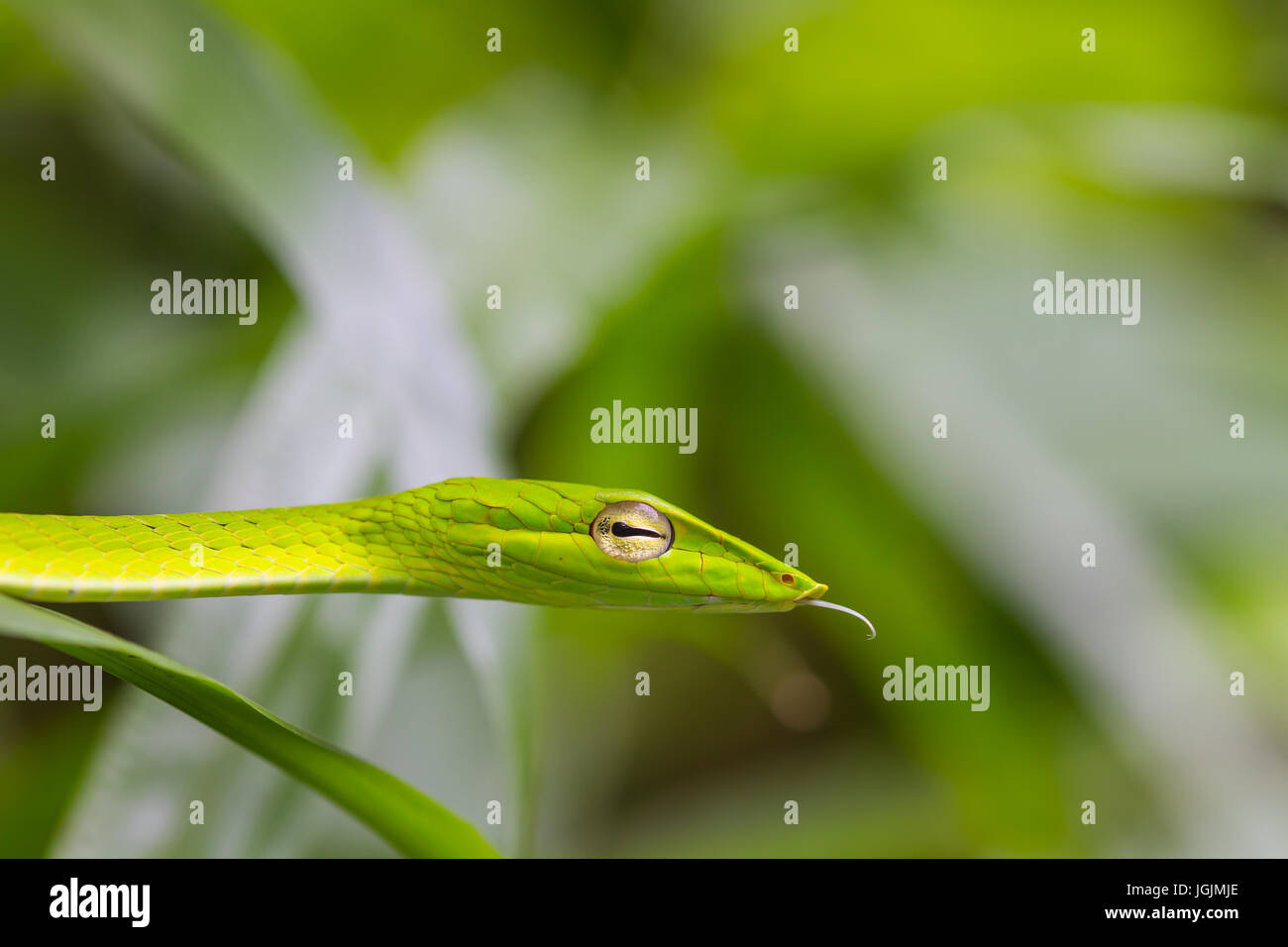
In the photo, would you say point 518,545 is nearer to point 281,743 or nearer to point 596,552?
point 596,552

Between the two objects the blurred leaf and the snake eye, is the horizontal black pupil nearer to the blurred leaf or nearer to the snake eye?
the snake eye

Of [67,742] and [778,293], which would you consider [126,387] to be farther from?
[778,293]

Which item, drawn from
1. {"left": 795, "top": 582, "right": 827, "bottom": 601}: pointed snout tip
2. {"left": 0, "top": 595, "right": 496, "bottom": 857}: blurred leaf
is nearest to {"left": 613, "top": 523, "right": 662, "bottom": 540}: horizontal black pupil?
{"left": 795, "top": 582, "right": 827, "bottom": 601}: pointed snout tip

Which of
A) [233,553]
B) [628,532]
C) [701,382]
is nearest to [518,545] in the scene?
[628,532]

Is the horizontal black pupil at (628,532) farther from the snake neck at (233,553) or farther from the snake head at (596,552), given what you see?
the snake neck at (233,553)

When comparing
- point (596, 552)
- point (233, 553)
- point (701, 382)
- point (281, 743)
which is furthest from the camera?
point (701, 382)

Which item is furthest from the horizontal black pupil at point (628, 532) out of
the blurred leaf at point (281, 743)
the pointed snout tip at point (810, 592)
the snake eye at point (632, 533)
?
the blurred leaf at point (281, 743)

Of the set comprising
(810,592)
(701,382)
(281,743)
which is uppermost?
(701,382)

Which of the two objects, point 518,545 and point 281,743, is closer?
point 281,743
